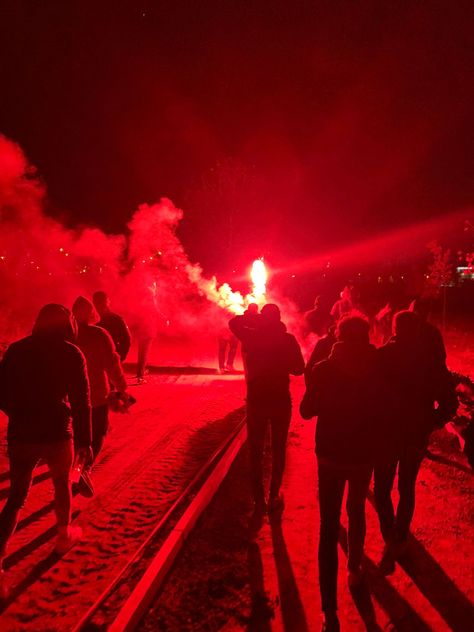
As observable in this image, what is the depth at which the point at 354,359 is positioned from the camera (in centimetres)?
301

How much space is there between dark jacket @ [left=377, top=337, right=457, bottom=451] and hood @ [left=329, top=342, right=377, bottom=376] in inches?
23.2

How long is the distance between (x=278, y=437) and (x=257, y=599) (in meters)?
1.46

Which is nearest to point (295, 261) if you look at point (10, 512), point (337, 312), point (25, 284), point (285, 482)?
point (25, 284)

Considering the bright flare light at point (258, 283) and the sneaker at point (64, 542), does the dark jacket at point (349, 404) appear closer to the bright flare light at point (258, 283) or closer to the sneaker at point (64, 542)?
the sneaker at point (64, 542)

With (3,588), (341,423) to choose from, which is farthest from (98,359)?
(341,423)

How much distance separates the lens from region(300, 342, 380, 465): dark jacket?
2.98 m

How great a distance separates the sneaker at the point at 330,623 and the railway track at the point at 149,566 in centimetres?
119

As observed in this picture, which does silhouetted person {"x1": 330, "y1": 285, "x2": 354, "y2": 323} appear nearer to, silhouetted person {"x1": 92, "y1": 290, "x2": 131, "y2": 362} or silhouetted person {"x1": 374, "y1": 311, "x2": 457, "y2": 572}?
silhouetted person {"x1": 92, "y1": 290, "x2": 131, "y2": 362}

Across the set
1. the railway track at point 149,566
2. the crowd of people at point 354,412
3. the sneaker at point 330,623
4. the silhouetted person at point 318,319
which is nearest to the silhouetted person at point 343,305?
the silhouetted person at point 318,319

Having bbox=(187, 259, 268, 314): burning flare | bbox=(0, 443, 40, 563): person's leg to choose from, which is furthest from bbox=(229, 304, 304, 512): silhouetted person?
bbox=(187, 259, 268, 314): burning flare

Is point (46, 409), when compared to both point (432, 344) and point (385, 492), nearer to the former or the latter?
point (385, 492)

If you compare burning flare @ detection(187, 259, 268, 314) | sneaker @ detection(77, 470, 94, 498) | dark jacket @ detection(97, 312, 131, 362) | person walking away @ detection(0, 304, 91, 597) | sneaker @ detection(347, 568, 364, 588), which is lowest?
sneaker @ detection(347, 568, 364, 588)

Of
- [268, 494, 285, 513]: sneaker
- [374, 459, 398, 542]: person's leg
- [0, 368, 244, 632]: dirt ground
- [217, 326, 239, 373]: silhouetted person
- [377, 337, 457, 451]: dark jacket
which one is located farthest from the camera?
[217, 326, 239, 373]: silhouetted person

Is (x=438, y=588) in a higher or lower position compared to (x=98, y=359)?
lower
